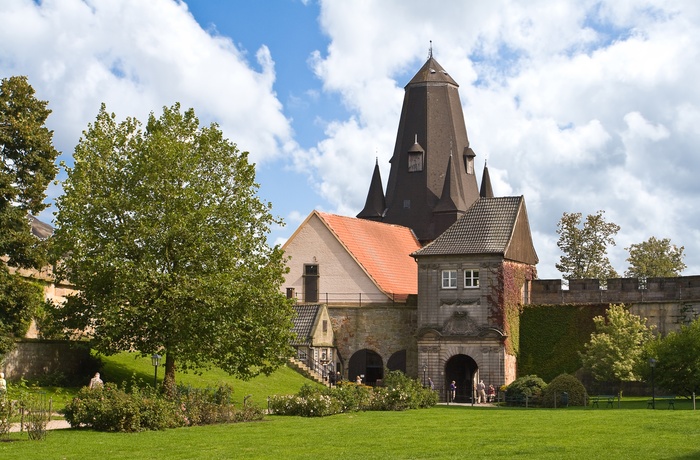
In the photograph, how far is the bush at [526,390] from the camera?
46.3 meters

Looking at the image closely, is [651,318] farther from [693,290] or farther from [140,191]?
[140,191]

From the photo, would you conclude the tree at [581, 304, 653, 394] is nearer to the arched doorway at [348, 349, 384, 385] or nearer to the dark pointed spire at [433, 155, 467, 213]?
the arched doorway at [348, 349, 384, 385]

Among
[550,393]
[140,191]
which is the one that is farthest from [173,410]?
[550,393]

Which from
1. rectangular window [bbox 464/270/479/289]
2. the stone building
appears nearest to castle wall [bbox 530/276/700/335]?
the stone building

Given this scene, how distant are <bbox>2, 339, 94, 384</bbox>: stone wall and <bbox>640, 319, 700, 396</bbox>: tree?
21.7 meters

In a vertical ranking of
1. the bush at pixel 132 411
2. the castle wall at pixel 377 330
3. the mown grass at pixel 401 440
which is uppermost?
the castle wall at pixel 377 330

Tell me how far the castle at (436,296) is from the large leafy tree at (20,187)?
67.1ft

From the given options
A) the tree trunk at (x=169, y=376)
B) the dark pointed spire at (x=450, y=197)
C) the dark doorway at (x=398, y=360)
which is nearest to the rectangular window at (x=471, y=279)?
the dark doorway at (x=398, y=360)

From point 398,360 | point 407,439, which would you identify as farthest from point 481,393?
point 407,439

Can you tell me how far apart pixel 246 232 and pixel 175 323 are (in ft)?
16.0

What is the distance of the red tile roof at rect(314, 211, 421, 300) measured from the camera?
59.7m

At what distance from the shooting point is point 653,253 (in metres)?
77.8

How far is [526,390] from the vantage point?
4634 centimetres

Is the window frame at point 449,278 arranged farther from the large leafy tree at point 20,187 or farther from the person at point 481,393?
the large leafy tree at point 20,187
